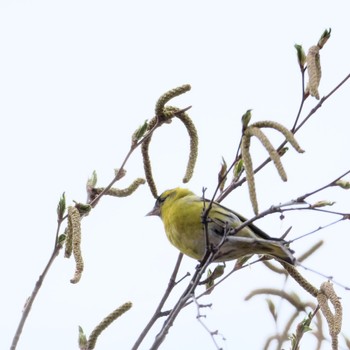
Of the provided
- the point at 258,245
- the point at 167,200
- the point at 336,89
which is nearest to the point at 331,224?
the point at 336,89

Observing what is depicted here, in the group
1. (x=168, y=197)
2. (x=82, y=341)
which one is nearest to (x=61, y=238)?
(x=82, y=341)

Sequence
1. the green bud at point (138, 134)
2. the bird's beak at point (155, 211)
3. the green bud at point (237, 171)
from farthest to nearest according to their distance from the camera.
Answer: the bird's beak at point (155, 211), the green bud at point (237, 171), the green bud at point (138, 134)

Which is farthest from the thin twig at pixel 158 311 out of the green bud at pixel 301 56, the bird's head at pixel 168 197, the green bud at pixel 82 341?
the bird's head at pixel 168 197

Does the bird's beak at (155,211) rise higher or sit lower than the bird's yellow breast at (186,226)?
higher

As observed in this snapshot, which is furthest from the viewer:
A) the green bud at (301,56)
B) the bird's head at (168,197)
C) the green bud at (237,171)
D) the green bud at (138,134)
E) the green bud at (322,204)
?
the bird's head at (168,197)

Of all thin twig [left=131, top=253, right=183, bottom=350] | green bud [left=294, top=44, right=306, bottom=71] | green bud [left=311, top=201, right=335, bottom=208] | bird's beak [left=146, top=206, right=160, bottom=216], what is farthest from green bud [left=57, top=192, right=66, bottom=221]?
bird's beak [left=146, top=206, right=160, bottom=216]

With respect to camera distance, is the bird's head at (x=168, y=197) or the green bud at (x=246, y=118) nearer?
the green bud at (x=246, y=118)

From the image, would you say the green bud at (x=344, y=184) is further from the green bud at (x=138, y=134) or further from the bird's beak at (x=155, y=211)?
the bird's beak at (x=155, y=211)

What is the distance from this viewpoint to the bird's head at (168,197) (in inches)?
188

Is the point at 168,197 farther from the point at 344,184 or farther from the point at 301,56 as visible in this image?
the point at 344,184

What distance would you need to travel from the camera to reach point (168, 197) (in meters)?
4.86

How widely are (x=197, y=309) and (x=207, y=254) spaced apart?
0.38 m

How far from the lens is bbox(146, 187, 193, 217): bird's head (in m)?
4.78

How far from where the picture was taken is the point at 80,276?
7.49 feet
